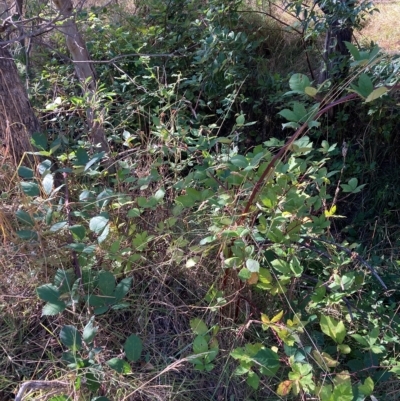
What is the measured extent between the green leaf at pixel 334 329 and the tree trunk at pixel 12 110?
1.59 metres

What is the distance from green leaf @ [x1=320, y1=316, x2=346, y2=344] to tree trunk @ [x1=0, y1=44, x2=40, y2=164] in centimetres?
159

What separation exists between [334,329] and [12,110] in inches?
71.2

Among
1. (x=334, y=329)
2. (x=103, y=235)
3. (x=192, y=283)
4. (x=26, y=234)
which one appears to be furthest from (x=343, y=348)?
(x=26, y=234)

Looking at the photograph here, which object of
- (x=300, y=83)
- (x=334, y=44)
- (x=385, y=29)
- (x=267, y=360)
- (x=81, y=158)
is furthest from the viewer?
(x=385, y=29)

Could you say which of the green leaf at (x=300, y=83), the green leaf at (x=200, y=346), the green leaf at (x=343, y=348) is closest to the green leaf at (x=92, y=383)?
the green leaf at (x=200, y=346)

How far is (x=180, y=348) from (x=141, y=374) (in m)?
0.21

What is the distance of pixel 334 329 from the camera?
1844 millimetres

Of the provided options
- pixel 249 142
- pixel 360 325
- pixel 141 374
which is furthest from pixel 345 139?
pixel 141 374

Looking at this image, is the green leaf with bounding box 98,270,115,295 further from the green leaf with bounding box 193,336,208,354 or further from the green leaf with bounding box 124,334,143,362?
the green leaf with bounding box 193,336,208,354

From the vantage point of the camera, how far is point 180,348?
80.7 inches

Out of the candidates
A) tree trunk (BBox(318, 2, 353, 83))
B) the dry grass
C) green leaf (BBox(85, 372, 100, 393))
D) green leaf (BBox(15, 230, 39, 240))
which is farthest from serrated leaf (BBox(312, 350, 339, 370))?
the dry grass

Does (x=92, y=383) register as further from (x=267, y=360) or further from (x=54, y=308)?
(x=267, y=360)

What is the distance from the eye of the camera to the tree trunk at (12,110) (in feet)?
8.28

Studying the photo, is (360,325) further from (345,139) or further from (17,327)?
(345,139)
